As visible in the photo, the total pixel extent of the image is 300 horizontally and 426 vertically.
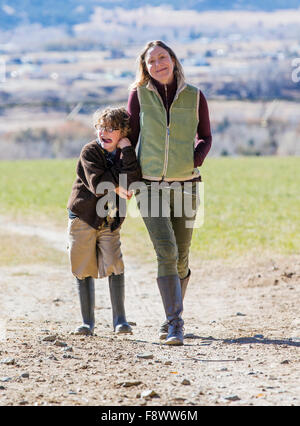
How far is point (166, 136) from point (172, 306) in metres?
1.20

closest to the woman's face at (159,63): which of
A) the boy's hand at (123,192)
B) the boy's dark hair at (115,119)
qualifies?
the boy's dark hair at (115,119)

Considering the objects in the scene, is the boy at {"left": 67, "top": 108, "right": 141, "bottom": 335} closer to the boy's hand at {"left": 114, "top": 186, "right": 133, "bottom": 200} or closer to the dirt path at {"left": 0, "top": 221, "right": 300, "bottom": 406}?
the boy's hand at {"left": 114, "top": 186, "right": 133, "bottom": 200}

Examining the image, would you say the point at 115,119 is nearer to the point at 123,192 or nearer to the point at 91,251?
the point at 123,192

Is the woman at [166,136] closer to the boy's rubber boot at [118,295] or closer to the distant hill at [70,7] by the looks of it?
the boy's rubber boot at [118,295]

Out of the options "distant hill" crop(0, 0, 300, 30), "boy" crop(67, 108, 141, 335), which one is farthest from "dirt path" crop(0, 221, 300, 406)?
"distant hill" crop(0, 0, 300, 30)

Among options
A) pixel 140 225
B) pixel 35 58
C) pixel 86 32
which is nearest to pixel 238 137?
pixel 140 225

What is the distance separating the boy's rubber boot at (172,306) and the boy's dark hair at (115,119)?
108 cm

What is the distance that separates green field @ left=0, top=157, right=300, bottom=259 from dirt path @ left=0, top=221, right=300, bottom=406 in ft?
8.64

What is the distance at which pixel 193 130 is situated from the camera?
649 cm

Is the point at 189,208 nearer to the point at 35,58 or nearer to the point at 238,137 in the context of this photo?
the point at 238,137

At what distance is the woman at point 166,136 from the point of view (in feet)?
20.8

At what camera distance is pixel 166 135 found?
6.35 meters

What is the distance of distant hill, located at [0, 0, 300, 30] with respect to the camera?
6619 inches

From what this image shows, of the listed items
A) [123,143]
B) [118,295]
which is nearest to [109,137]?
[123,143]
